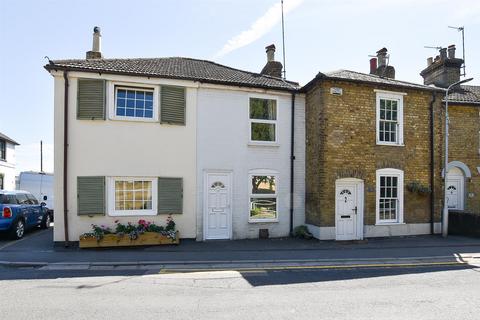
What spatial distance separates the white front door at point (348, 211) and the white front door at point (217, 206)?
13.6 feet

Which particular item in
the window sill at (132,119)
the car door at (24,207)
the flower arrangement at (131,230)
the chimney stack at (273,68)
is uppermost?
the chimney stack at (273,68)

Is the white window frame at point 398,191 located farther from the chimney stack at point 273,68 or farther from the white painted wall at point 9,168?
the white painted wall at point 9,168

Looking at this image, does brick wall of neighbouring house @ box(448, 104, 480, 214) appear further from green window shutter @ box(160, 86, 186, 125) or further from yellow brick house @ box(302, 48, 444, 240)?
green window shutter @ box(160, 86, 186, 125)

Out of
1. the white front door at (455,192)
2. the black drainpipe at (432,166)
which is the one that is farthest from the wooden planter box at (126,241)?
the white front door at (455,192)

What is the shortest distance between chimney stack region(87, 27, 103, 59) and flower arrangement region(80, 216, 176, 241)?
24.3ft

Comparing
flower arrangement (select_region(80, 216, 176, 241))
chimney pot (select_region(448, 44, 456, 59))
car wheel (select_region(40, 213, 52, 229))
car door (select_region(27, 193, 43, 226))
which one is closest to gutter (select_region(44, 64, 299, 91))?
flower arrangement (select_region(80, 216, 176, 241))

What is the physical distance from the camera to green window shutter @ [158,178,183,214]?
11.1 meters

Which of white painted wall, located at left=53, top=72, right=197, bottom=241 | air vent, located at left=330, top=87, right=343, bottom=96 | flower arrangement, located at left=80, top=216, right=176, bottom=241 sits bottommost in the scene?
flower arrangement, located at left=80, top=216, right=176, bottom=241

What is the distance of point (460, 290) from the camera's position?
21.0 feet

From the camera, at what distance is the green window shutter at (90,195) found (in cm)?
1049

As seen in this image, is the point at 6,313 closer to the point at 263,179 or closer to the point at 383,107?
the point at 263,179

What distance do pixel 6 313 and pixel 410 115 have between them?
13950mm

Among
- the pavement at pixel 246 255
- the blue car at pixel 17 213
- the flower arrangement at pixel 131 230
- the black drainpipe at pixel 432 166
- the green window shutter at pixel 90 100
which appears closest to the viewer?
the pavement at pixel 246 255

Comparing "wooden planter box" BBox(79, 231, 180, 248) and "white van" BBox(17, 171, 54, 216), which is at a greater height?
"white van" BBox(17, 171, 54, 216)
